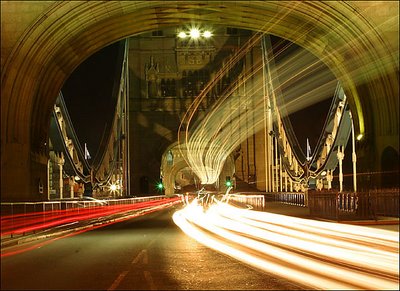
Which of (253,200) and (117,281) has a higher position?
(117,281)

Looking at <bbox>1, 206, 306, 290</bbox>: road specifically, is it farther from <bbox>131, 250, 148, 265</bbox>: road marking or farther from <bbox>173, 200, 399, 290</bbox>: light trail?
<bbox>173, 200, 399, 290</bbox>: light trail

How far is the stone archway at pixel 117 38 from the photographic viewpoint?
2161 cm

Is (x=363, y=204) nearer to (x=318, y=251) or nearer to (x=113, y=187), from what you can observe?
(x=318, y=251)

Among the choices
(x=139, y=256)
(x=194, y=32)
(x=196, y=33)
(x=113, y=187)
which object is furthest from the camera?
(x=196, y=33)

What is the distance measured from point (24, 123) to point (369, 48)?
12109 mm

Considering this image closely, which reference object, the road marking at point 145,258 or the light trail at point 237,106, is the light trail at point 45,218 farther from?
the light trail at point 237,106

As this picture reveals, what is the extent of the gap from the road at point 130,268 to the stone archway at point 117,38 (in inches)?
293

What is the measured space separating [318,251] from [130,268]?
3.50 meters

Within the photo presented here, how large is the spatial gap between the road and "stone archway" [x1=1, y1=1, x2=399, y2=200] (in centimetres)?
744

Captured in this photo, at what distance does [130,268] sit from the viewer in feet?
34.6

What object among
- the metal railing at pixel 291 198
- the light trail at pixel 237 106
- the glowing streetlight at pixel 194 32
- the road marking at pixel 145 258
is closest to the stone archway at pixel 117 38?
the metal railing at pixel 291 198

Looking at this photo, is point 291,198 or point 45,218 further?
point 291,198

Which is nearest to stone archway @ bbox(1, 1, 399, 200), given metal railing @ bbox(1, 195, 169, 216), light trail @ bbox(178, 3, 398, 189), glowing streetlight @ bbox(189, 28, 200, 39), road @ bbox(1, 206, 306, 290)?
metal railing @ bbox(1, 195, 169, 216)

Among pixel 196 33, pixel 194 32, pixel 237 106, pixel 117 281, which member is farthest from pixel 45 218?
pixel 237 106
